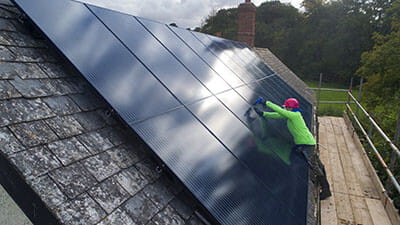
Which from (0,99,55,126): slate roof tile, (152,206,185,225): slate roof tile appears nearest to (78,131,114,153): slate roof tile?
(0,99,55,126): slate roof tile

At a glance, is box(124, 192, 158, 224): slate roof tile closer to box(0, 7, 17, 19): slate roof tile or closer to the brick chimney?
box(0, 7, 17, 19): slate roof tile

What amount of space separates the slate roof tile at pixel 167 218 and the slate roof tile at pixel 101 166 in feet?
1.76

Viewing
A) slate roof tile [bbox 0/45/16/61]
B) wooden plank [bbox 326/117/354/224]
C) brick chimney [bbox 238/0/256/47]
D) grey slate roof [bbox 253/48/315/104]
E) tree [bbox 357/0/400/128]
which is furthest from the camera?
tree [bbox 357/0/400/128]

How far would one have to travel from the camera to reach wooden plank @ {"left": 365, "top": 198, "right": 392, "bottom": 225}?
6.73 metres

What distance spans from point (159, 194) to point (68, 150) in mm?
871

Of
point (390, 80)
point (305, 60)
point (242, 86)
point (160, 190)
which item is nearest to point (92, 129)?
point (160, 190)

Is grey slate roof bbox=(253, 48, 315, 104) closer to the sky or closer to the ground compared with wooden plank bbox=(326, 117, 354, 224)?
closer to the sky

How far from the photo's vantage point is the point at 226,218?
2307 millimetres

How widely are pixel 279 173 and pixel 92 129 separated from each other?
91.9 inches

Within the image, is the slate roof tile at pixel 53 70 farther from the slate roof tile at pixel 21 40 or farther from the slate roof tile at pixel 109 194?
the slate roof tile at pixel 109 194

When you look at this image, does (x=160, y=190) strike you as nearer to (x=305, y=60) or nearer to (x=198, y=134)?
(x=198, y=134)

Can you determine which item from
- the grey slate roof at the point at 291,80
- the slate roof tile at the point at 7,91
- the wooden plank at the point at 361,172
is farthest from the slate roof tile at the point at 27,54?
the grey slate roof at the point at 291,80

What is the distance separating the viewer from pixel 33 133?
2.06m

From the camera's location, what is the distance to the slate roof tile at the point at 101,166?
2174 millimetres
